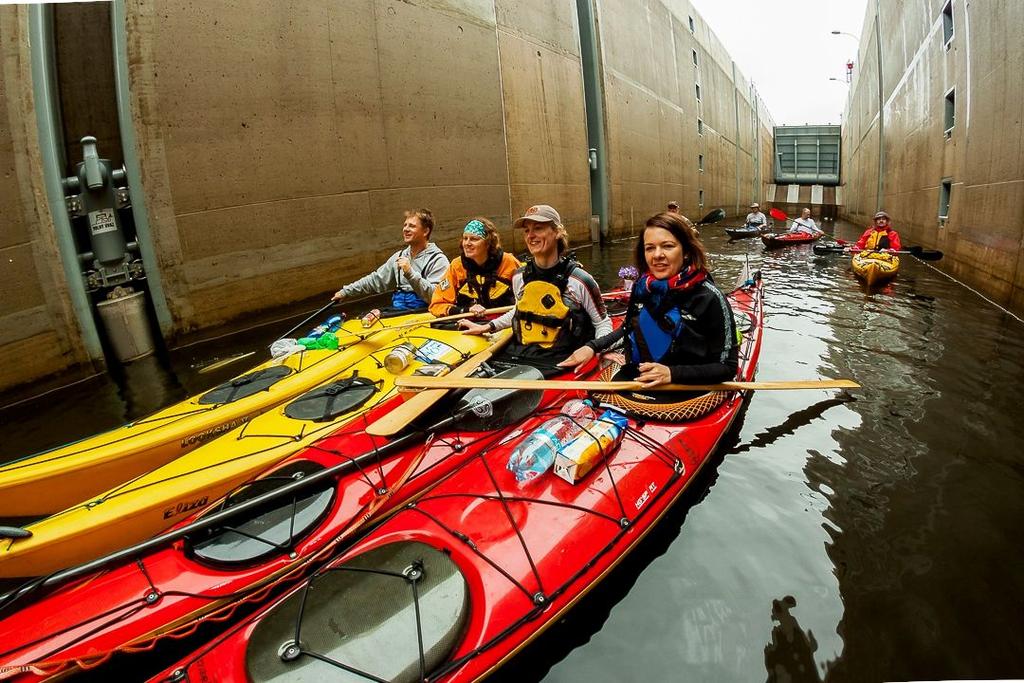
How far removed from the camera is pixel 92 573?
7.05 ft

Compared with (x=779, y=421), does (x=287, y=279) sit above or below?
above

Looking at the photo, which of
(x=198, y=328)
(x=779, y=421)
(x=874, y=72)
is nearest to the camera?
(x=779, y=421)

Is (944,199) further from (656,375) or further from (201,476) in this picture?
(201,476)

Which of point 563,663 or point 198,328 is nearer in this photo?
point 563,663

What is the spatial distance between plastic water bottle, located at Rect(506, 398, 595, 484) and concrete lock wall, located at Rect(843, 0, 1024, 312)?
694 cm

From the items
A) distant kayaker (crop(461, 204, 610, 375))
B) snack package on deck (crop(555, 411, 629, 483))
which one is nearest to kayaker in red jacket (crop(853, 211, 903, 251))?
distant kayaker (crop(461, 204, 610, 375))

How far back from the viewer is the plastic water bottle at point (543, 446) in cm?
253

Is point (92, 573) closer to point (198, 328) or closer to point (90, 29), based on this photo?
point (198, 328)

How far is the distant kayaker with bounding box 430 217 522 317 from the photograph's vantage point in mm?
4660

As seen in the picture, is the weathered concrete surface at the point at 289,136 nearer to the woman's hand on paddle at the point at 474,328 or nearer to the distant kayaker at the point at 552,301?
the woman's hand on paddle at the point at 474,328

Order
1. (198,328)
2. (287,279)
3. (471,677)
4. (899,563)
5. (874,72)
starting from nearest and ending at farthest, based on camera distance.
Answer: (471,677) < (899,563) < (198,328) < (287,279) < (874,72)

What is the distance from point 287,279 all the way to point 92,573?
648 cm

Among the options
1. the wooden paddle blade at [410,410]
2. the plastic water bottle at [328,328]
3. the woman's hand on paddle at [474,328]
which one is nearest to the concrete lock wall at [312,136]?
the plastic water bottle at [328,328]

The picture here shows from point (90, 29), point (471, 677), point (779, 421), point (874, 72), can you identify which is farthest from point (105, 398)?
point (874, 72)
